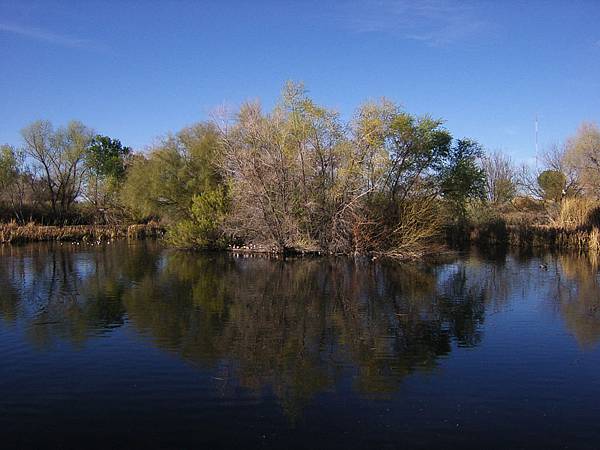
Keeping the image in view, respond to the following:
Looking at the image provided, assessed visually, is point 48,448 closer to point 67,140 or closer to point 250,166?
point 250,166

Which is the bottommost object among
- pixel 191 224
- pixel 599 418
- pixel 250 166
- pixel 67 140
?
pixel 599 418

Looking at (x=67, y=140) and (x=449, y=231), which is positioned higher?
(x=67, y=140)

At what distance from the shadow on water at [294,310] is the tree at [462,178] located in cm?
923

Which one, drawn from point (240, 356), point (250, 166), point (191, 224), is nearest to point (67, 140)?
point (191, 224)

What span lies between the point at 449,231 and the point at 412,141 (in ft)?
35.1

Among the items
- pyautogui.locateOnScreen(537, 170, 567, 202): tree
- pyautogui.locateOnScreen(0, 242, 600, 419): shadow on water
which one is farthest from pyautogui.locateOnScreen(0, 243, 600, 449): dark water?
pyautogui.locateOnScreen(537, 170, 567, 202): tree

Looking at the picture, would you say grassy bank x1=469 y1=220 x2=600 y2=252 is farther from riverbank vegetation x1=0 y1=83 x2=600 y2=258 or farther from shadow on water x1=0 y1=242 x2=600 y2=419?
shadow on water x1=0 y1=242 x2=600 y2=419

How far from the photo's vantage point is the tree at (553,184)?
1747 inches

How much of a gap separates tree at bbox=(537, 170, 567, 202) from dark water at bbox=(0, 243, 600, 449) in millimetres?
29579

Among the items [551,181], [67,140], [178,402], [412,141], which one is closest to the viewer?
[178,402]

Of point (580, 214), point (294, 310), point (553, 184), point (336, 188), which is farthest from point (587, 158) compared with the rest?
point (294, 310)

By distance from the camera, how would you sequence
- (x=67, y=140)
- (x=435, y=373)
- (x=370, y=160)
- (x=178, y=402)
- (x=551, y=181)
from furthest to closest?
1. (x=67, y=140)
2. (x=551, y=181)
3. (x=370, y=160)
4. (x=435, y=373)
5. (x=178, y=402)

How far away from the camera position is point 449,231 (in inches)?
1487

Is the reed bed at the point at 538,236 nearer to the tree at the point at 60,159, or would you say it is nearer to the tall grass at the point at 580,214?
the tall grass at the point at 580,214
